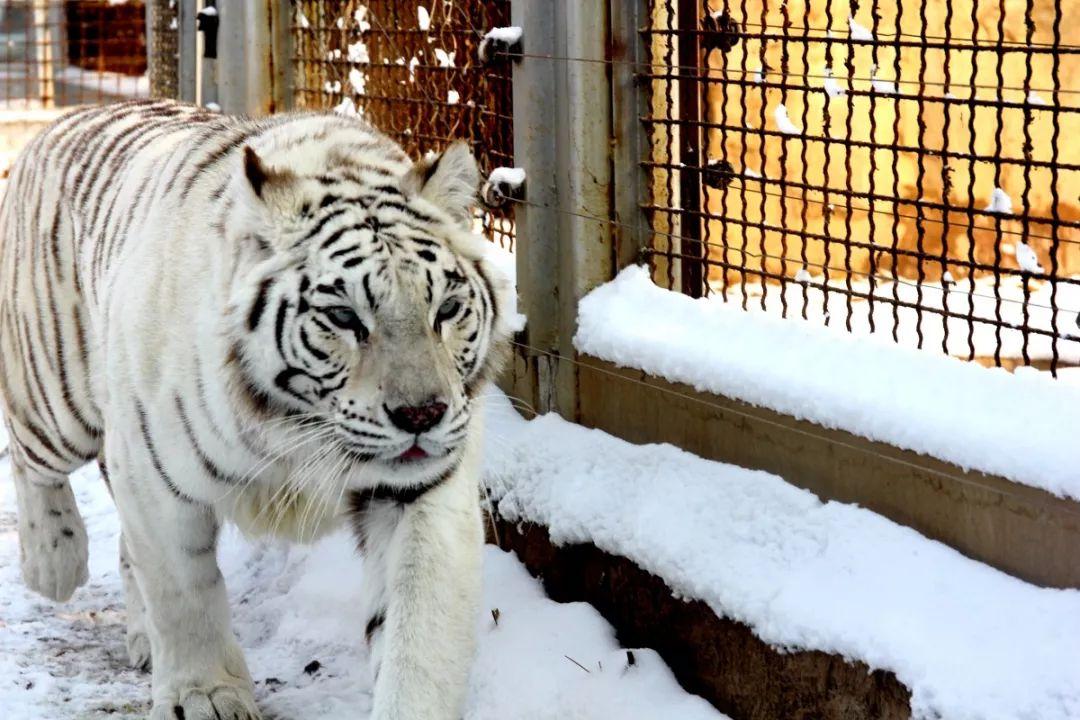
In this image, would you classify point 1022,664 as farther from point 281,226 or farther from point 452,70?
point 452,70

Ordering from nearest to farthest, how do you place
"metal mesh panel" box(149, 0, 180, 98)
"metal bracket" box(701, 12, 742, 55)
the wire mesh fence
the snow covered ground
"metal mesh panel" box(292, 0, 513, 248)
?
the snow covered ground
"metal bracket" box(701, 12, 742, 55)
"metal mesh panel" box(292, 0, 513, 248)
"metal mesh panel" box(149, 0, 180, 98)
the wire mesh fence

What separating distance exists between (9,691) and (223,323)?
1397 millimetres

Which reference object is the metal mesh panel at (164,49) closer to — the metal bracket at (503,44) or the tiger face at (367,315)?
the metal bracket at (503,44)

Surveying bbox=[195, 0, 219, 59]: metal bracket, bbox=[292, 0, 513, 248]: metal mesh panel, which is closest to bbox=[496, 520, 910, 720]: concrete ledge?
bbox=[292, 0, 513, 248]: metal mesh panel

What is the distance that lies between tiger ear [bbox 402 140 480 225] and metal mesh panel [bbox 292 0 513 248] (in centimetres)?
133

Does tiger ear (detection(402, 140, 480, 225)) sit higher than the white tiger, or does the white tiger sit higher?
tiger ear (detection(402, 140, 480, 225))

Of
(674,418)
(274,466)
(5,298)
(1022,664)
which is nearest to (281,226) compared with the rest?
(274,466)

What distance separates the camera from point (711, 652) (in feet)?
10.4

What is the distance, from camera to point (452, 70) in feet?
15.8

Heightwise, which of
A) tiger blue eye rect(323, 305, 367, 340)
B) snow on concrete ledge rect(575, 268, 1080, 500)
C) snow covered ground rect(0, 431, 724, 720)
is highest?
tiger blue eye rect(323, 305, 367, 340)

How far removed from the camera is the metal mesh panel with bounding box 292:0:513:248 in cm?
466

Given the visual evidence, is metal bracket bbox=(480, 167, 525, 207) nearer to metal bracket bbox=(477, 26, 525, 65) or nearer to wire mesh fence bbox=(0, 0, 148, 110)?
metal bracket bbox=(477, 26, 525, 65)

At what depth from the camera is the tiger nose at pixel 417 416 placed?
268 centimetres

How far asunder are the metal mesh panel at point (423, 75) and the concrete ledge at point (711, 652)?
1.14 metres
